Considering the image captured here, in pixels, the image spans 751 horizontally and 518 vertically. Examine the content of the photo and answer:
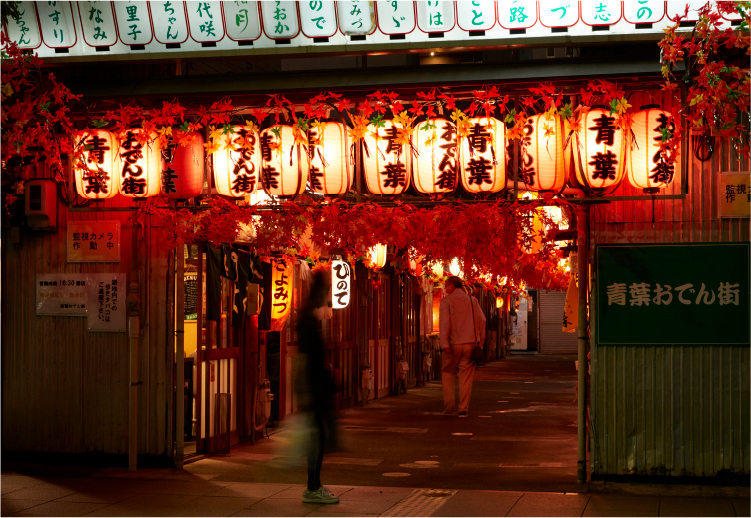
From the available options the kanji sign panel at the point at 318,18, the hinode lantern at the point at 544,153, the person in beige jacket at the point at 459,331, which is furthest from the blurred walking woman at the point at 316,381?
the person in beige jacket at the point at 459,331

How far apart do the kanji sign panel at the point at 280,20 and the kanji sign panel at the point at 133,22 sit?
1.43 m

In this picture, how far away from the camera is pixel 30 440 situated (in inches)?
429

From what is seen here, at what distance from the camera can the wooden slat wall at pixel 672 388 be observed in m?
8.91

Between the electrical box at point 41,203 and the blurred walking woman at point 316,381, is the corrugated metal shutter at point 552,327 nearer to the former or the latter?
the electrical box at point 41,203

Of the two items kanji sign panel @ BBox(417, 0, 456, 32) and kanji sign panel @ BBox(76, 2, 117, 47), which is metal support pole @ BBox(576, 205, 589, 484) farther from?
kanji sign panel @ BBox(76, 2, 117, 47)

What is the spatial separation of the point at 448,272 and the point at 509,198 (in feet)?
40.4

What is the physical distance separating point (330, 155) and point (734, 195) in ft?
14.9

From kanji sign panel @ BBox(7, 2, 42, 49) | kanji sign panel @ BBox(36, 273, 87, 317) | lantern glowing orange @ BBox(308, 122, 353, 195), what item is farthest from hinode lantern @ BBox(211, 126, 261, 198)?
kanji sign panel @ BBox(36, 273, 87, 317)

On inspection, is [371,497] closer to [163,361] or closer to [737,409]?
[163,361]

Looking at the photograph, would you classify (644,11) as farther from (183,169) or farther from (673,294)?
(183,169)

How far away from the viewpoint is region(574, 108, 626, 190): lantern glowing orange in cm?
867

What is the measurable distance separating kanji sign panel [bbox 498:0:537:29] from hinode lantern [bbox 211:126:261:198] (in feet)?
10.3

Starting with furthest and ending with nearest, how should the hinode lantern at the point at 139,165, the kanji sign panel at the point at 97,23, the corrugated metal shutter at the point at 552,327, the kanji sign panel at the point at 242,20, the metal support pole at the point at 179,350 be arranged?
the corrugated metal shutter at the point at 552,327, the metal support pole at the point at 179,350, the hinode lantern at the point at 139,165, the kanji sign panel at the point at 97,23, the kanji sign panel at the point at 242,20

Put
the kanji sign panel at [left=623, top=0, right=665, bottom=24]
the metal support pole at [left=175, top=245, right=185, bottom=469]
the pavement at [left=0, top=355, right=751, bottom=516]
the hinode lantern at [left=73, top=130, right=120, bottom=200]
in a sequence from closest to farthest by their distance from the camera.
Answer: the pavement at [left=0, top=355, right=751, bottom=516], the kanji sign panel at [left=623, top=0, right=665, bottom=24], the hinode lantern at [left=73, top=130, right=120, bottom=200], the metal support pole at [left=175, top=245, right=185, bottom=469]
